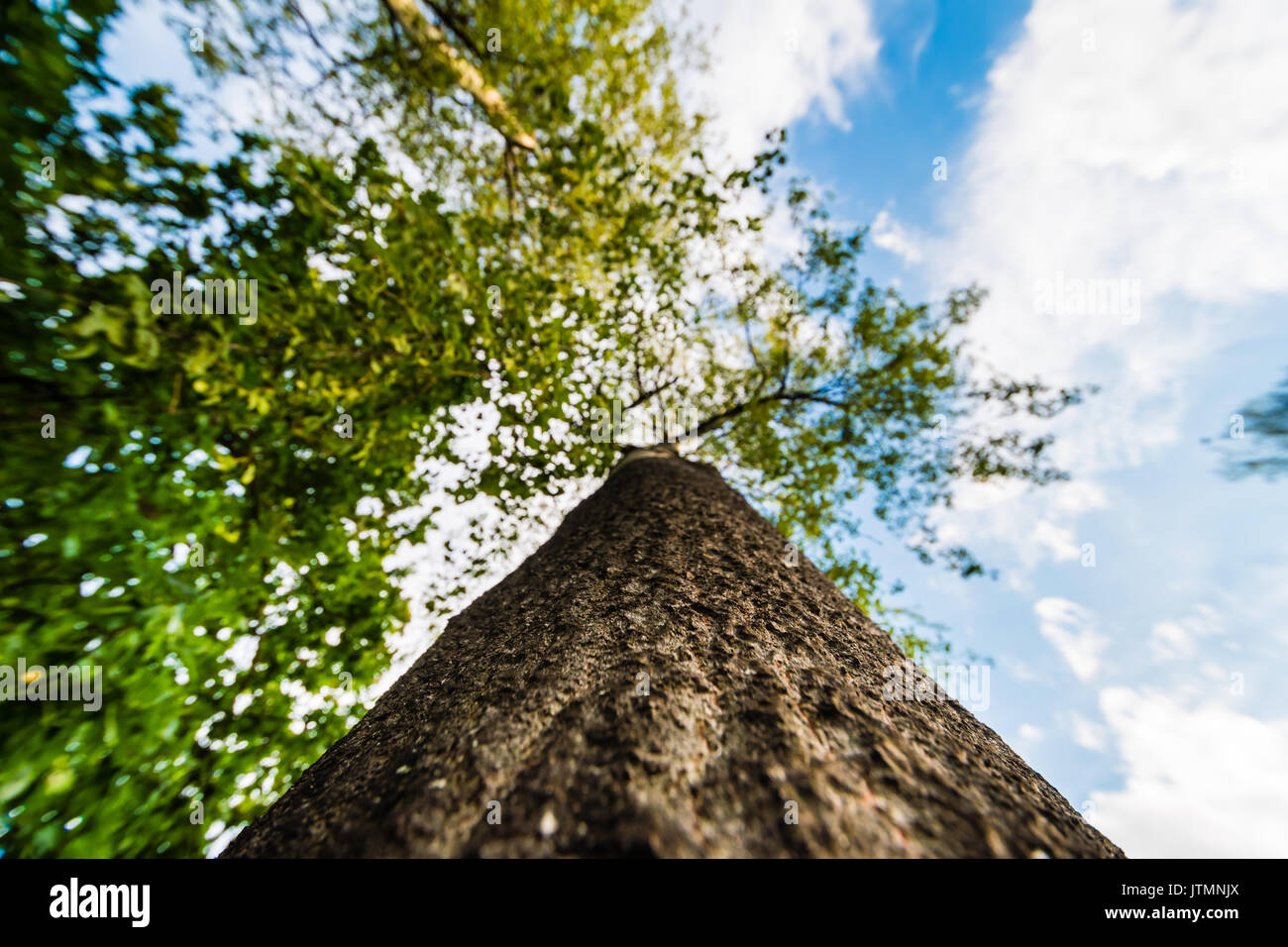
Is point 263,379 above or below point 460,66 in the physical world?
below

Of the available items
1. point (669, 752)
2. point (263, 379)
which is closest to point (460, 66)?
point (263, 379)

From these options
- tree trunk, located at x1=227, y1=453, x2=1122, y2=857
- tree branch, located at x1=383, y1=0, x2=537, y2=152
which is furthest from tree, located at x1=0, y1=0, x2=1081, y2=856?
tree trunk, located at x1=227, y1=453, x2=1122, y2=857

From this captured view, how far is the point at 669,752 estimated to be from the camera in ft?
3.35

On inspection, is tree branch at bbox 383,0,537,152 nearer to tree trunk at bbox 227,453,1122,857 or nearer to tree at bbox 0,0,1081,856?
tree at bbox 0,0,1081,856

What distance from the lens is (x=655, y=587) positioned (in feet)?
6.25

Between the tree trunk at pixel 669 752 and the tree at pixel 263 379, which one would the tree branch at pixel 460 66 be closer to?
the tree at pixel 263 379

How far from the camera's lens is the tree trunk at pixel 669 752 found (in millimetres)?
863

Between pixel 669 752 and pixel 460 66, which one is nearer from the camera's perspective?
pixel 669 752

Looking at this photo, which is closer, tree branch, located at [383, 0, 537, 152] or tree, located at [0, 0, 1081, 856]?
tree, located at [0, 0, 1081, 856]

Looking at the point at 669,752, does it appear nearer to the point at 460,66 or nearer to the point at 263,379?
the point at 263,379

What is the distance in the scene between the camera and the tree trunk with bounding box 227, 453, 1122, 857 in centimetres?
86
